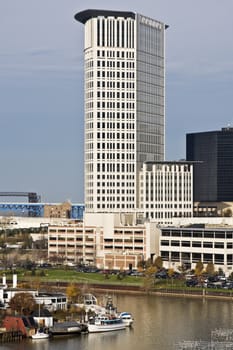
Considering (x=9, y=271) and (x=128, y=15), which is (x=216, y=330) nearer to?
(x=9, y=271)

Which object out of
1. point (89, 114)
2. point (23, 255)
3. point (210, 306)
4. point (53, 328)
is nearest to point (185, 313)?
point (210, 306)

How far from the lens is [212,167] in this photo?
410 feet

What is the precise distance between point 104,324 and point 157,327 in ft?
7.12

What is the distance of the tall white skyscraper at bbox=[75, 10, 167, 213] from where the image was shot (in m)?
77.1

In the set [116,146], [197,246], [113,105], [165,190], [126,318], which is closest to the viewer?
[126,318]

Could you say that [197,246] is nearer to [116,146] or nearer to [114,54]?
[116,146]

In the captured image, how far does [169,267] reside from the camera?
66125 mm

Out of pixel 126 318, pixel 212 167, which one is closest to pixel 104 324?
pixel 126 318

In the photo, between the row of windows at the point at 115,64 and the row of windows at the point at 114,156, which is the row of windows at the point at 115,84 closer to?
the row of windows at the point at 115,64

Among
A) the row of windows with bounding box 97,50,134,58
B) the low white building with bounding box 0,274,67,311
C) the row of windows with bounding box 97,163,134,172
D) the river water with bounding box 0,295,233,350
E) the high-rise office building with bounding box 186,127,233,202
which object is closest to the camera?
the river water with bounding box 0,295,233,350

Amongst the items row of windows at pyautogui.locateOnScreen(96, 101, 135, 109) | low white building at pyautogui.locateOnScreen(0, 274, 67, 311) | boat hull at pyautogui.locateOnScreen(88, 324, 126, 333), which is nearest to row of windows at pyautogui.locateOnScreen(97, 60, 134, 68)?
row of windows at pyautogui.locateOnScreen(96, 101, 135, 109)

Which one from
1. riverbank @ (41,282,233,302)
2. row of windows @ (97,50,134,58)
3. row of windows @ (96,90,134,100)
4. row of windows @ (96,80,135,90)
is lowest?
riverbank @ (41,282,233,302)

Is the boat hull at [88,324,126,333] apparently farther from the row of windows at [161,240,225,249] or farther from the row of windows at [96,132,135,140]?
the row of windows at [96,132,135,140]

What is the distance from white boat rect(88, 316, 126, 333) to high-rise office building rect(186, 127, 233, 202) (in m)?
81.1
